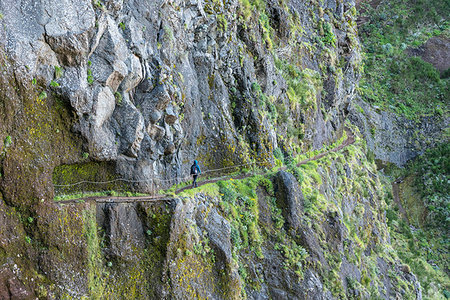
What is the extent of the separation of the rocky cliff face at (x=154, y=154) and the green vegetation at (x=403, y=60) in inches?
1587

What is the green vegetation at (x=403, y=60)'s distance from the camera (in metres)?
62.2

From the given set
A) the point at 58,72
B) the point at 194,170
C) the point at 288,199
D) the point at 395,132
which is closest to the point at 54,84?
the point at 58,72

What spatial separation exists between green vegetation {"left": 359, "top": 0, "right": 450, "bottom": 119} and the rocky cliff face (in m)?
40.3

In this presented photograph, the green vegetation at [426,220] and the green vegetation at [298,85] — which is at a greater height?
the green vegetation at [298,85]

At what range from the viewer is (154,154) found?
16.4 meters

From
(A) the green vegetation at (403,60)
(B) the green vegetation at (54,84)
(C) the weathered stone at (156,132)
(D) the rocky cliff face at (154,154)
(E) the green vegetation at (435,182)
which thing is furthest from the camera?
(A) the green vegetation at (403,60)

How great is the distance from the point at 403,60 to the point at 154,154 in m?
62.2

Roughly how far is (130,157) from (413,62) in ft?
208

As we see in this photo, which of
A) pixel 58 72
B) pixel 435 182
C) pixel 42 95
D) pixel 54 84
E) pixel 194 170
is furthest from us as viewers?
pixel 435 182

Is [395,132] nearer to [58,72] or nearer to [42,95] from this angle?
[58,72]

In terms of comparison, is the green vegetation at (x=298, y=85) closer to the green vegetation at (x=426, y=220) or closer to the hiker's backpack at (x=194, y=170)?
the hiker's backpack at (x=194, y=170)

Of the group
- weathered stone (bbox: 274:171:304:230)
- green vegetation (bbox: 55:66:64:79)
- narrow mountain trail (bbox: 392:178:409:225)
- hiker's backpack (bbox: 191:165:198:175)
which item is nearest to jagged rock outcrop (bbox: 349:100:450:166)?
narrow mountain trail (bbox: 392:178:409:225)

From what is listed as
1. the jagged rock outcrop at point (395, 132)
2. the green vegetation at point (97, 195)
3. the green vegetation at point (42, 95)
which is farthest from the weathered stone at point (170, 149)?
the jagged rock outcrop at point (395, 132)

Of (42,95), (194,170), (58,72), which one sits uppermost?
(58,72)
